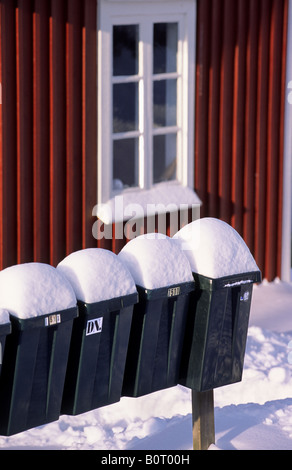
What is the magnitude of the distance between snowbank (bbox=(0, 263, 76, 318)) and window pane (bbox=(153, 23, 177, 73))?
391 centimetres

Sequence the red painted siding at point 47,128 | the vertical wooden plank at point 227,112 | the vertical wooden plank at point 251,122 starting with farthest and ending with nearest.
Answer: the vertical wooden plank at point 251,122 → the vertical wooden plank at point 227,112 → the red painted siding at point 47,128

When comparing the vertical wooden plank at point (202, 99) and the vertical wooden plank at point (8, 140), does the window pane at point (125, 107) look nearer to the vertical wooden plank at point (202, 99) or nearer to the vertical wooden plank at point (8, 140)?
the vertical wooden plank at point (202, 99)

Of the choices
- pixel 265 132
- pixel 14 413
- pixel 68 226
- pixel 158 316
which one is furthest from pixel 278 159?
pixel 14 413

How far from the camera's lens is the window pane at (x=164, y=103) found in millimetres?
8422

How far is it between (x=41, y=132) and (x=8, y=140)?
0.97 ft

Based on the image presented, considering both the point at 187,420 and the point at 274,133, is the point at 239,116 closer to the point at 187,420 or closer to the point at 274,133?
the point at 274,133

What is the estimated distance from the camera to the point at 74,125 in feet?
25.4

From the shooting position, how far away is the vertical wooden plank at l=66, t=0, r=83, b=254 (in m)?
7.59

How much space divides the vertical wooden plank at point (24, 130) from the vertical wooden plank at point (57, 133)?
0.20 meters

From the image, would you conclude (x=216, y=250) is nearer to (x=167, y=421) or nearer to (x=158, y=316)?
(x=158, y=316)

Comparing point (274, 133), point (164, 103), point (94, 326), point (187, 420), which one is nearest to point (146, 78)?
point (164, 103)

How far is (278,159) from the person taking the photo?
9305mm

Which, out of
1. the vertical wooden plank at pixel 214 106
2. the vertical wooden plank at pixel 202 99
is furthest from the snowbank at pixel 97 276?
the vertical wooden plank at pixel 214 106
